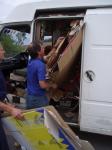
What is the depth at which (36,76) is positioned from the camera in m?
6.11

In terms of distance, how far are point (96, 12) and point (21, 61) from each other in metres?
2.18

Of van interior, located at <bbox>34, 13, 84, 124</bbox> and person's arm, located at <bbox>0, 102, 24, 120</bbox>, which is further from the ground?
van interior, located at <bbox>34, 13, 84, 124</bbox>

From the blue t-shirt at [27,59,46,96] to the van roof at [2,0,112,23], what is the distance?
47.6 inches

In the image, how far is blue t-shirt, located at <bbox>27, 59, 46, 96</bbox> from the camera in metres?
5.97

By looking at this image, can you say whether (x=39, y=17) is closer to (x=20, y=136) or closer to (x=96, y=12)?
(x=96, y=12)

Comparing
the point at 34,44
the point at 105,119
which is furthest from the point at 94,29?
the point at 105,119

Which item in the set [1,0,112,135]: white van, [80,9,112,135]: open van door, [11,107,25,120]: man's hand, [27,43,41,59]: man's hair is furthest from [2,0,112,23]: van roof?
[11,107,25,120]: man's hand

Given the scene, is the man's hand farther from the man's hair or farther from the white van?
the white van

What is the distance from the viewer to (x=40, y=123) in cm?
465

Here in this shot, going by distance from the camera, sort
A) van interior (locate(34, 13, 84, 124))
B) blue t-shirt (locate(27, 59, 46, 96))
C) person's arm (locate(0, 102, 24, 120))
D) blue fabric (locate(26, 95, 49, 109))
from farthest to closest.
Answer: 1. van interior (locate(34, 13, 84, 124))
2. blue fabric (locate(26, 95, 49, 109))
3. blue t-shirt (locate(27, 59, 46, 96))
4. person's arm (locate(0, 102, 24, 120))

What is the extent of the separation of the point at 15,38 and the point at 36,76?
6.85ft

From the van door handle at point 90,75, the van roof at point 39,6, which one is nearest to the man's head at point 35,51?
the van door handle at point 90,75

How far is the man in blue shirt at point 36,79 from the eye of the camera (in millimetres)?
6004

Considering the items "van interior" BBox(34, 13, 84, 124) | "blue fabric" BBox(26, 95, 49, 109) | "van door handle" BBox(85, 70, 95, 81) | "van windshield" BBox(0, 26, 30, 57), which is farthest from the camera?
"van windshield" BBox(0, 26, 30, 57)
